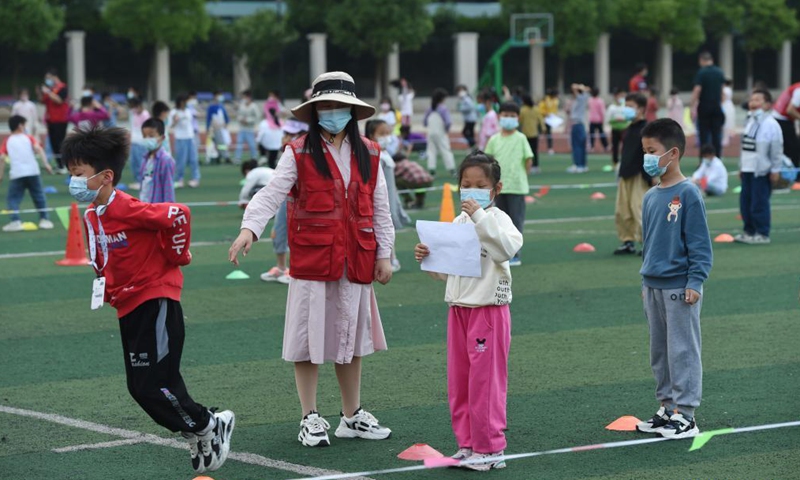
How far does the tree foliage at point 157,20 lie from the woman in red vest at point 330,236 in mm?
44090

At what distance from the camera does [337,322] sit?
22.1 ft

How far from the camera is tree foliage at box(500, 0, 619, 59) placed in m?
55.4

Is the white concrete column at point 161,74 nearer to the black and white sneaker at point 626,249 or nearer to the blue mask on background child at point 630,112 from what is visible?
the blue mask on background child at point 630,112

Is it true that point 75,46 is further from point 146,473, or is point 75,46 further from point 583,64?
point 146,473

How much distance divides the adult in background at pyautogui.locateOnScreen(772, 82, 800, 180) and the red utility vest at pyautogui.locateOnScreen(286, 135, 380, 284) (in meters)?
10.8

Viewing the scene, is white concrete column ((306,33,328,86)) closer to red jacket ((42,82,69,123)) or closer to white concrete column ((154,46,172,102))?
white concrete column ((154,46,172,102))

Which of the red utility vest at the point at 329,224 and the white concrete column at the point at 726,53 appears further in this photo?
the white concrete column at the point at 726,53

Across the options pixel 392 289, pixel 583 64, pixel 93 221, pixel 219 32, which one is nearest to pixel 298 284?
pixel 93 221

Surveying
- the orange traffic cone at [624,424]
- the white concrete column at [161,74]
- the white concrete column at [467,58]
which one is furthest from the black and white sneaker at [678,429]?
the white concrete column at [467,58]

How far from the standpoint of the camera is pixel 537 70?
59.0 metres

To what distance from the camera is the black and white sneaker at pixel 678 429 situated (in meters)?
6.74

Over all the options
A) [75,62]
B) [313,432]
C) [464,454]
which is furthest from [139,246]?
[75,62]

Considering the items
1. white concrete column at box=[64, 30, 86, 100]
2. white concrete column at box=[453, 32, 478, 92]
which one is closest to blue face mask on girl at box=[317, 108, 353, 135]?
white concrete column at box=[64, 30, 86, 100]

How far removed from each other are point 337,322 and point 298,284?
29 centimetres
